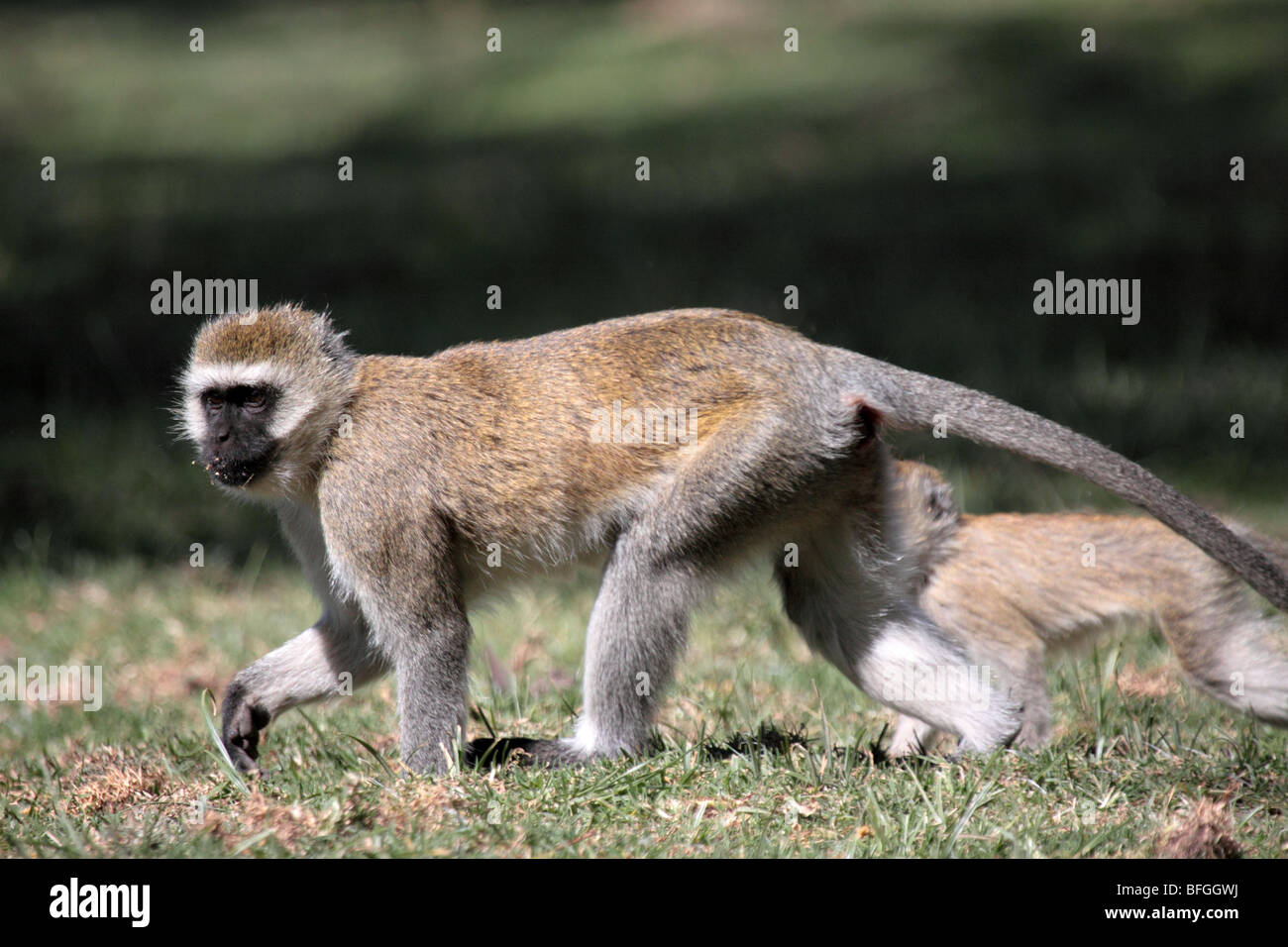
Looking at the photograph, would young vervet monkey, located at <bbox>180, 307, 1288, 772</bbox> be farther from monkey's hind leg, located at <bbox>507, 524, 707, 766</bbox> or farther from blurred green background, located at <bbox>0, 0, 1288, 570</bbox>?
blurred green background, located at <bbox>0, 0, 1288, 570</bbox>

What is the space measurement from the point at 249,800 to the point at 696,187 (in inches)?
429

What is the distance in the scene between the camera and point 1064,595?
233 inches

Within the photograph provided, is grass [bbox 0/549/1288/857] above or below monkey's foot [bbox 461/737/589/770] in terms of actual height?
below

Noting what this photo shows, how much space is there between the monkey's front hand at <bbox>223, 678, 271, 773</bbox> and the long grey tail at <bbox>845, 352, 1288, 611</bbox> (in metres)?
2.40

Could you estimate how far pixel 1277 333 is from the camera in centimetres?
1085

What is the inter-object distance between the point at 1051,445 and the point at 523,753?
2.04m

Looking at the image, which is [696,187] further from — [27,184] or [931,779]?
[931,779]

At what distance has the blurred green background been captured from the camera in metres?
9.70

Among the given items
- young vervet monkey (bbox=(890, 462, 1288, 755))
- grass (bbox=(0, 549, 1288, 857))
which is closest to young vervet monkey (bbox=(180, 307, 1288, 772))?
grass (bbox=(0, 549, 1288, 857))

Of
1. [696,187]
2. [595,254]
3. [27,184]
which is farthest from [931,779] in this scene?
[27,184]

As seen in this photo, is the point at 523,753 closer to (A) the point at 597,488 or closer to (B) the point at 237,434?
(A) the point at 597,488

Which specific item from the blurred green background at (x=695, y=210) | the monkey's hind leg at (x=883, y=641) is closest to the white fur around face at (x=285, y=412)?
the monkey's hind leg at (x=883, y=641)

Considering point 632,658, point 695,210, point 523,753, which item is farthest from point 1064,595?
point 695,210

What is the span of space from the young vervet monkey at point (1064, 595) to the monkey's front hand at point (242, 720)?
238 centimetres
